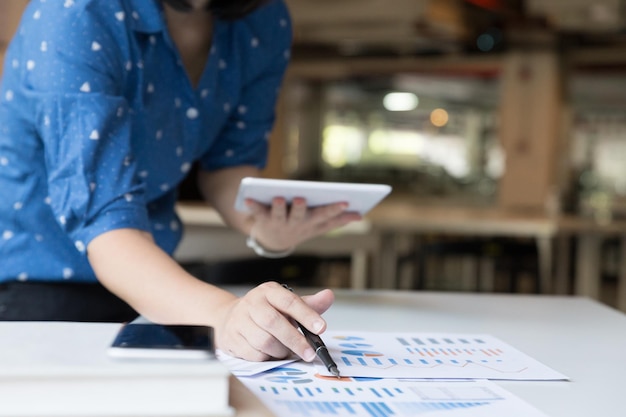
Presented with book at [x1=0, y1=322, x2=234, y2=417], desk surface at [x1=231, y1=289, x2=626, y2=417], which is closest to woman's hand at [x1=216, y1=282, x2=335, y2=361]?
desk surface at [x1=231, y1=289, x2=626, y2=417]

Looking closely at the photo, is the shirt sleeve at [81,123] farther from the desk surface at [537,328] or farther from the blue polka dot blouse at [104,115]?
the desk surface at [537,328]

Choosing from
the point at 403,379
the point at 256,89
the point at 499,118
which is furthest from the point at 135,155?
the point at 499,118

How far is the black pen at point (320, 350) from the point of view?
804mm

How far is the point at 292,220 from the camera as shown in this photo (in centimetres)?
137

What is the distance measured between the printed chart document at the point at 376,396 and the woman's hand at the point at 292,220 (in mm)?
521

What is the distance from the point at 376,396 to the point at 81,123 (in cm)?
51

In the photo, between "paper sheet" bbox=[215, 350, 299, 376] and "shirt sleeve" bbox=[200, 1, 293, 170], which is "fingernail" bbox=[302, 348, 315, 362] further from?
"shirt sleeve" bbox=[200, 1, 293, 170]

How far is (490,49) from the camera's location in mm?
6137

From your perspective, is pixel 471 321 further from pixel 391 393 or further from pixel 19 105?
pixel 19 105

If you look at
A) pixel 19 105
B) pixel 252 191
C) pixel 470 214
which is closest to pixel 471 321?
pixel 252 191

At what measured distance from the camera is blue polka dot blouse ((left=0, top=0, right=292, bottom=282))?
1006 mm

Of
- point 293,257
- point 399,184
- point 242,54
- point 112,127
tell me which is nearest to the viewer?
point 112,127

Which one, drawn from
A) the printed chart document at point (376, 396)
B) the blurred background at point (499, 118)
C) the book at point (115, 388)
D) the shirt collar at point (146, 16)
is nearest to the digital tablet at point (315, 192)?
the shirt collar at point (146, 16)

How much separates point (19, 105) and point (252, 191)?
1.16 ft
